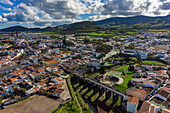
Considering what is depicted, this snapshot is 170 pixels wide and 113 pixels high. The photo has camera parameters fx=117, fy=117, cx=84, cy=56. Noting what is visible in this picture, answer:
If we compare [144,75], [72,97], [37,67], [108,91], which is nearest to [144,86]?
[144,75]

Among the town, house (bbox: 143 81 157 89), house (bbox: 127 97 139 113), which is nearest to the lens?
house (bbox: 127 97 139 113)

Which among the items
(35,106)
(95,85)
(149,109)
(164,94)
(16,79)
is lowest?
(35,106)

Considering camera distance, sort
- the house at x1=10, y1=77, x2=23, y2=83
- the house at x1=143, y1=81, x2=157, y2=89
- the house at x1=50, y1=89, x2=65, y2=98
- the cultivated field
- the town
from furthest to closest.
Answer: the house at x1=10, y1=77, x2=23, y2=83 → the house at x1=143, y1=81, x2=157, y2=89 → the house at x1=50, y1=89, x2=65, y2=98 → the town → the cultivated field

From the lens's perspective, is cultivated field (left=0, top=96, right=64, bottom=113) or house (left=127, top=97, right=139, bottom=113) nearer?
house (left=127, top=97, right=139, bottom=113)

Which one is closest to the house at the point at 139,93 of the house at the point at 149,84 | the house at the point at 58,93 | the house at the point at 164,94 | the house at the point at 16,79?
the house at the point at 164,94

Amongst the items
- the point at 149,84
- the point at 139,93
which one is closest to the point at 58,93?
the point at 139,93

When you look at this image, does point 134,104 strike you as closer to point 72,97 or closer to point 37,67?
point 72,97

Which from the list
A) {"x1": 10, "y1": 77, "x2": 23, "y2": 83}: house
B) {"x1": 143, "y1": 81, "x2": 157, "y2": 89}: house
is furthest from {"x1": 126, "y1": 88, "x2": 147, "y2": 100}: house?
{"x1": 10, "y1": 77, "x2": 23, "y2": 83}: house

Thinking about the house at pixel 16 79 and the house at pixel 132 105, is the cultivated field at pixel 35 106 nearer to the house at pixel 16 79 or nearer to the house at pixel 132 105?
the house at pixel 16 79

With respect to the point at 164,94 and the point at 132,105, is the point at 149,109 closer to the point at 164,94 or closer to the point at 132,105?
the point at 132,105

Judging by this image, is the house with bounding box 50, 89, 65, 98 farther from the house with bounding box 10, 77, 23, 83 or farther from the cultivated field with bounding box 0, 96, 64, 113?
the house with bounding box 10, 77, 23, 83
